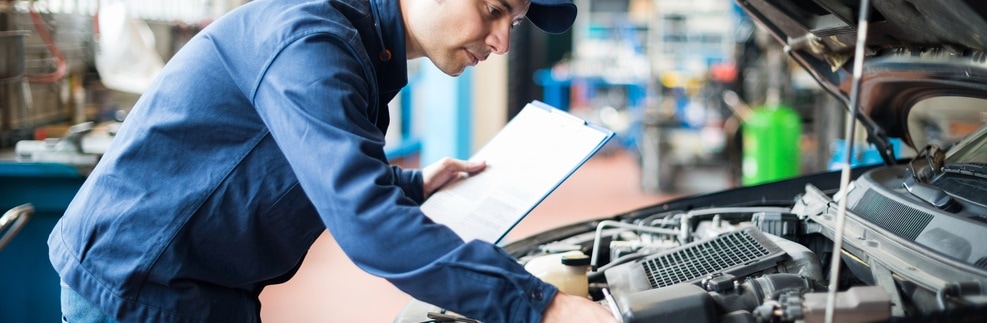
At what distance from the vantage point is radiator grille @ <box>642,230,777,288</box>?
1.56m

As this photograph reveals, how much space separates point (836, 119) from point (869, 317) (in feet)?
18.8

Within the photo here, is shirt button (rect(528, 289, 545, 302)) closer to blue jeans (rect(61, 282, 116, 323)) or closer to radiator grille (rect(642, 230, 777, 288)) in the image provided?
radiator grille (rect(642, 230, 777, 288))

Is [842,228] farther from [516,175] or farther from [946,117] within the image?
[946,117]

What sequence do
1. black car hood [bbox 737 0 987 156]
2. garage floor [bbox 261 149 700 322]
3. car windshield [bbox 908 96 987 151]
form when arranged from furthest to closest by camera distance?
car windshield [bbox 908 96 987 151]
garage floor [bbox 261 149 700 322]
black car hood [bbox 737 0 987 156]

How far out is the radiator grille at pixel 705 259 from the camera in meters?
1.56

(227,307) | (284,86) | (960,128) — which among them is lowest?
(960,128)

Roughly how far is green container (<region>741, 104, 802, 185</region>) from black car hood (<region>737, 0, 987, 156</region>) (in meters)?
4.07

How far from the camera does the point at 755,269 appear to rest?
1.53m

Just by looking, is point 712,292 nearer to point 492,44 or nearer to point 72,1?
point 492,44

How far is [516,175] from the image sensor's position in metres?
1.60

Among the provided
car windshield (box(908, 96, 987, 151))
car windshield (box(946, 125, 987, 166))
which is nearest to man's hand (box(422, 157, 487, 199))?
car windshield (box(946, 125, 987, 166))

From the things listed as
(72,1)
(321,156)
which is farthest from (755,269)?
(72,1)

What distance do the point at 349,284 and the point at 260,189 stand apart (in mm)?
3313

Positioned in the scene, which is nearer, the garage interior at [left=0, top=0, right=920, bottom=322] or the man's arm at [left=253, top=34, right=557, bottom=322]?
the man's arm at [left=253, top=34, right=557, bottom=322]
